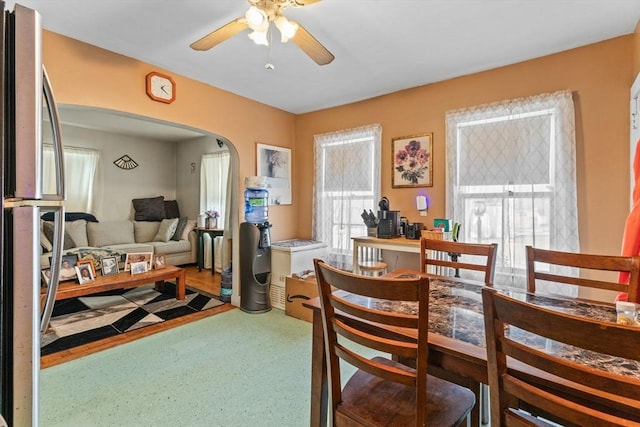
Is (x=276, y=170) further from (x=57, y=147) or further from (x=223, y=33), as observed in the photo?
(x=57, y=147)

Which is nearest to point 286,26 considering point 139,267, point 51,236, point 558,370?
point 558,370

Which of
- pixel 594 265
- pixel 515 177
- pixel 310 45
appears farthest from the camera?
pixel 515 177

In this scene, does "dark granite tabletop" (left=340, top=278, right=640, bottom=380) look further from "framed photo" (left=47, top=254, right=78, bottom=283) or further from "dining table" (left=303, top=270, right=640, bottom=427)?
"framed photo" (left=47, top=254, right=78, bottom=283)

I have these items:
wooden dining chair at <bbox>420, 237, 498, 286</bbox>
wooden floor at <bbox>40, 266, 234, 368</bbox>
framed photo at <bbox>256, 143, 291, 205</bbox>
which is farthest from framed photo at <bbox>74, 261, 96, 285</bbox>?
wooden dining chair at <bbox>420, 237, 498, 286</bbox>

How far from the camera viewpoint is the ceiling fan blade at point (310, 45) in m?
Answer: 1.83

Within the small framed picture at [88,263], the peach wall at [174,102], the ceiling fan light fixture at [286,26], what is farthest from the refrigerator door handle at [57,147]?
the small framed picture at [88,263]

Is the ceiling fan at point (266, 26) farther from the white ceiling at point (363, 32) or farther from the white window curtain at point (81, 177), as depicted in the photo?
the white window curtain at point (81, 177)

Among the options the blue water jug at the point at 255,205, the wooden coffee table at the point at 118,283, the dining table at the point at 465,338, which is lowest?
the wooden coffee table at the point at 118,283

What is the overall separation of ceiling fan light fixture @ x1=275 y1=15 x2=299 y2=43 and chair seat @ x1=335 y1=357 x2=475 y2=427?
1804 millimetres

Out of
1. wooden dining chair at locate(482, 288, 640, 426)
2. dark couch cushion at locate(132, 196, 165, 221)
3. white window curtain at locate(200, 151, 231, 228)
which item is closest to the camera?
wooden dining chair at locate(482, 288, 640, 426)

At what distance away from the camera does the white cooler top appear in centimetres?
350

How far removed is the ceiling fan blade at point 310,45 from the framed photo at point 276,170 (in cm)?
185

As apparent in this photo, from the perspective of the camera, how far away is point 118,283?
3311mm

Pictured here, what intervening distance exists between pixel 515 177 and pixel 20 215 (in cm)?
310
